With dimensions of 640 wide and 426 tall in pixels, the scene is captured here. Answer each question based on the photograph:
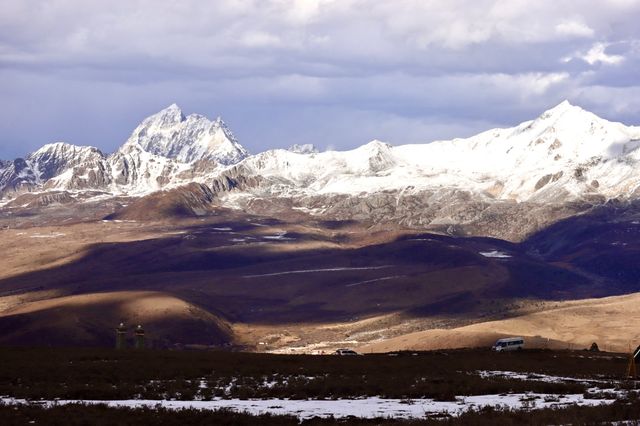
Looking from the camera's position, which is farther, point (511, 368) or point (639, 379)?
point (511, 368)

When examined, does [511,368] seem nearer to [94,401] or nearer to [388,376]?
[388,376]

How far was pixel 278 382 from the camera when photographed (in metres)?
49.6

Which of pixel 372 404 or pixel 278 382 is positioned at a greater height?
pixel 372 404

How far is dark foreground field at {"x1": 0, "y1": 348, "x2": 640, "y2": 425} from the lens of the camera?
35.3 metres

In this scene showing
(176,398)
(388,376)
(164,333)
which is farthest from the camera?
(164,333)

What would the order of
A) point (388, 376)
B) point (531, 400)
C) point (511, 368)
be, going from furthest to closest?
point (511, 368), point (388, 376), point (531, 400)

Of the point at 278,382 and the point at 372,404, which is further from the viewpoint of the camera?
the point at 278,382

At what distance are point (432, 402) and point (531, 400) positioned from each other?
413 cm

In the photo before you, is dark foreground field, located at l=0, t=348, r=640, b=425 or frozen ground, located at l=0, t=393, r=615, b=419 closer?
→ dark foreground field, located at l=0, t=348, r=640, b=425

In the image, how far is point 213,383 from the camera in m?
48.3

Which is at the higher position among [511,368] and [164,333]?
[511,368]

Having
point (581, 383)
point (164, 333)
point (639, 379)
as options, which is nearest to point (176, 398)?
point (581, 383)

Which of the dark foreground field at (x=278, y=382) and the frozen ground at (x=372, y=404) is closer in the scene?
the dark foreground field at (x=278, y=382)

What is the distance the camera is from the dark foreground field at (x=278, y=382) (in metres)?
35.3
